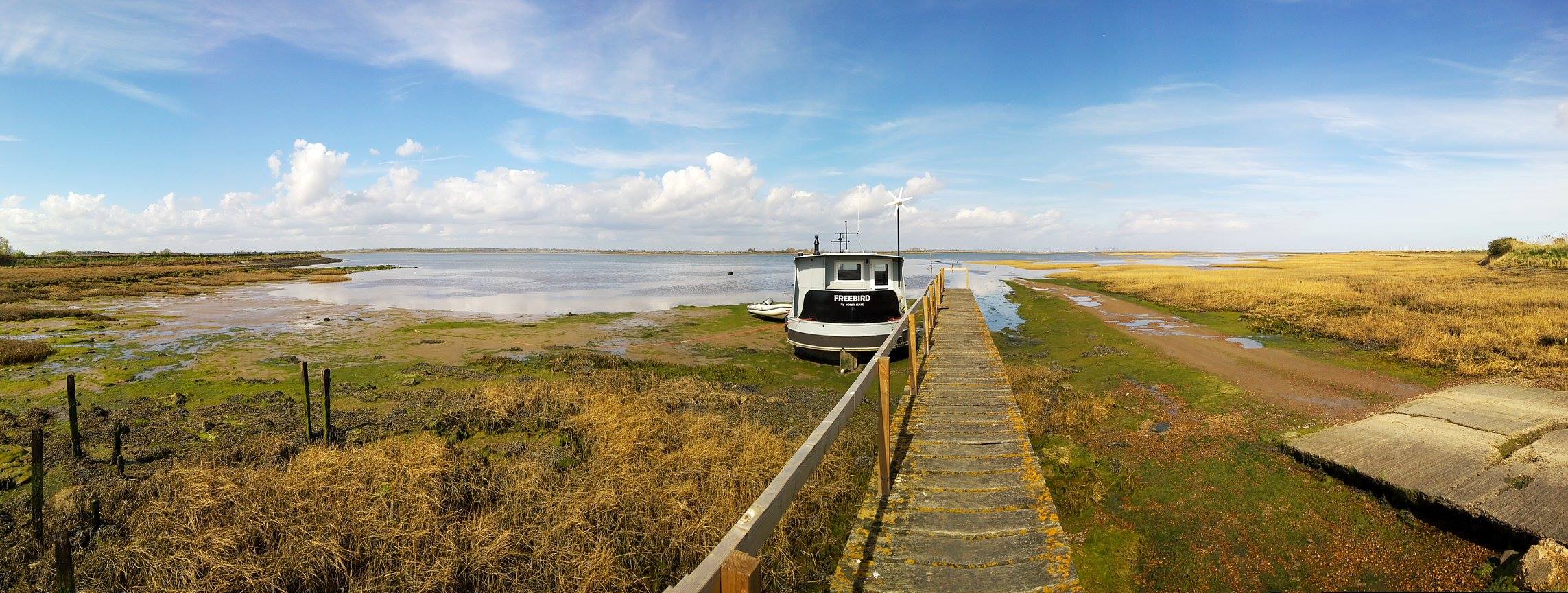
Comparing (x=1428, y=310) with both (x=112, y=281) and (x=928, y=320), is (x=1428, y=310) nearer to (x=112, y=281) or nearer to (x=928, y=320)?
(x=928, y=320)

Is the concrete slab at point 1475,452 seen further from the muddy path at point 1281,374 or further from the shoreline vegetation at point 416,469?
the shoreline vegetation at point 416,469

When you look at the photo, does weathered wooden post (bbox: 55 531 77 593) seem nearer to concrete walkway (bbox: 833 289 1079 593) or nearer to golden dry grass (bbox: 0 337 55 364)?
concrete walkway (bbox: 833 289 1079 593)

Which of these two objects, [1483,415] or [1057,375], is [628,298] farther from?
[1483,415]

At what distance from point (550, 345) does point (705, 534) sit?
1727 cm

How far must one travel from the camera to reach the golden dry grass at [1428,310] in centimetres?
1185

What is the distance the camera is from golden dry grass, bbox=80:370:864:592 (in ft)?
17.8

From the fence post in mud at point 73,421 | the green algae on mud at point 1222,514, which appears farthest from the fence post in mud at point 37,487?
the green algae on mud at point 1222,514

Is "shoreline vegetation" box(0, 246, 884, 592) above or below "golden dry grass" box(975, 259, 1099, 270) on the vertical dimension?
below

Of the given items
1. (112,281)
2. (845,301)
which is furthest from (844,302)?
(112,281)

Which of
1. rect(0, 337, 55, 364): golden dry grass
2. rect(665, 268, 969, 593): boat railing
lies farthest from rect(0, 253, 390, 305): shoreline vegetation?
rect(665, 268, 969, 593): boat railing

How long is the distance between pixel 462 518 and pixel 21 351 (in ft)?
65.7

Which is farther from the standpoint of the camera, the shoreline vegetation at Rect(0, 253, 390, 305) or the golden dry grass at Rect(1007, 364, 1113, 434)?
the shoreline vegetation at Rect(0, 253, 390, 305)

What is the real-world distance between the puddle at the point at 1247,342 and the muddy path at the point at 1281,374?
2cm

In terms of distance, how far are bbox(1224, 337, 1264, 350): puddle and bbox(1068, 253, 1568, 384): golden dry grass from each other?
4.59ft
